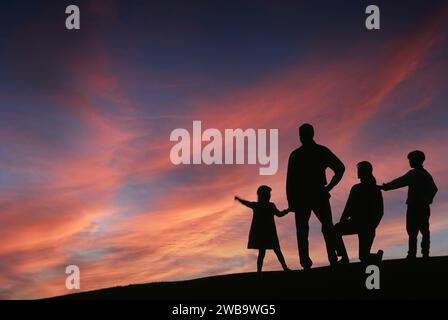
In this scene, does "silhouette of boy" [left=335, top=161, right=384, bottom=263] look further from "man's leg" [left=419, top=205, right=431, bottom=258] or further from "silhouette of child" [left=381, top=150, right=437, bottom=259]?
"man's leg" [left=419, top=205, right=431, bottom=258]

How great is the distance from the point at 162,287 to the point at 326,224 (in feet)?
15.7

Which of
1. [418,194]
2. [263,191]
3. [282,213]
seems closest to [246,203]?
[263,191]

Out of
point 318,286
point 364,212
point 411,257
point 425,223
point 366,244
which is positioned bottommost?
point 318,286

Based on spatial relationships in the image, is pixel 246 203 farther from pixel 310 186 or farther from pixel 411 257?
pixel 411 257

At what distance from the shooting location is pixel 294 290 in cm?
1223

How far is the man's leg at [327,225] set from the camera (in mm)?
12773

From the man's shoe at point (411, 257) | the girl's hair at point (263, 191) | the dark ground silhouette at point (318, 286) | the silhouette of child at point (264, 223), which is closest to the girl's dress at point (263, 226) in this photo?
the silhouette of child at point (264, 223)

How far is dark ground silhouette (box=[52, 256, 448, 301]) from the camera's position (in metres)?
11.6

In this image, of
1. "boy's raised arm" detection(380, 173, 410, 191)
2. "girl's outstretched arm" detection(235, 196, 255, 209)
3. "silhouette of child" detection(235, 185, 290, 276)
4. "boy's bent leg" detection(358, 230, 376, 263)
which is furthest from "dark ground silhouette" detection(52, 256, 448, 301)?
"girl's outstretched arm" detection(235, 196, 255, 209)

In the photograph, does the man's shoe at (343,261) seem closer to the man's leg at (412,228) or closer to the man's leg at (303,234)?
the man's leg at (303,234)

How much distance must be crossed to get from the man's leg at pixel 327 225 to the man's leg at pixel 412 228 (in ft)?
8.90

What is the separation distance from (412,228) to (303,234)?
130 inches

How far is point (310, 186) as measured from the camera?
42.1 ft
